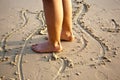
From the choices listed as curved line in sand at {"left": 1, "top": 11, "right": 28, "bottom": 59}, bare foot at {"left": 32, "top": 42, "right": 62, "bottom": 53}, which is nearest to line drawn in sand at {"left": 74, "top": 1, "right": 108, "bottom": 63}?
bare foot at {"left": 32, "top": 42, "right": 62, "bottom": 53}

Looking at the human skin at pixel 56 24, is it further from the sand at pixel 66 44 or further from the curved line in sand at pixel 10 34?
the curved line in sand at pixel 10 34

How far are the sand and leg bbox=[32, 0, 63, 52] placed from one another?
0.21 ft

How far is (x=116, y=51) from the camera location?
2.17 m

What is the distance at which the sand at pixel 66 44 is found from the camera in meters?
1.93

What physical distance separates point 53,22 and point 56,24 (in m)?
0.03

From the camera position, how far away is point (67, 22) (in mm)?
2209

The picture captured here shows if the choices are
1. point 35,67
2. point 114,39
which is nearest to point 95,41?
point 114,39

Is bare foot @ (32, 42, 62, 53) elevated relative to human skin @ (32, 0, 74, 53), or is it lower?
lower

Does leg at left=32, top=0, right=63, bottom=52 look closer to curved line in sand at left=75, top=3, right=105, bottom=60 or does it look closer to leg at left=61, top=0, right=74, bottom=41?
leg at left=61, top=0, right=74, bottom=41

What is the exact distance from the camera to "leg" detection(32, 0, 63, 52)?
196 centimetres

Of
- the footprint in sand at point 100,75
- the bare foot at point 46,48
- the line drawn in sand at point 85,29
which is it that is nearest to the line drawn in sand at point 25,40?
the bare foot at point 46,48

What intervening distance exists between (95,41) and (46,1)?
677 millimetres

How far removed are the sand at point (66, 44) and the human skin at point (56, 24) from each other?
6cm

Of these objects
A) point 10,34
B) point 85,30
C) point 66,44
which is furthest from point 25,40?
point 85,30
